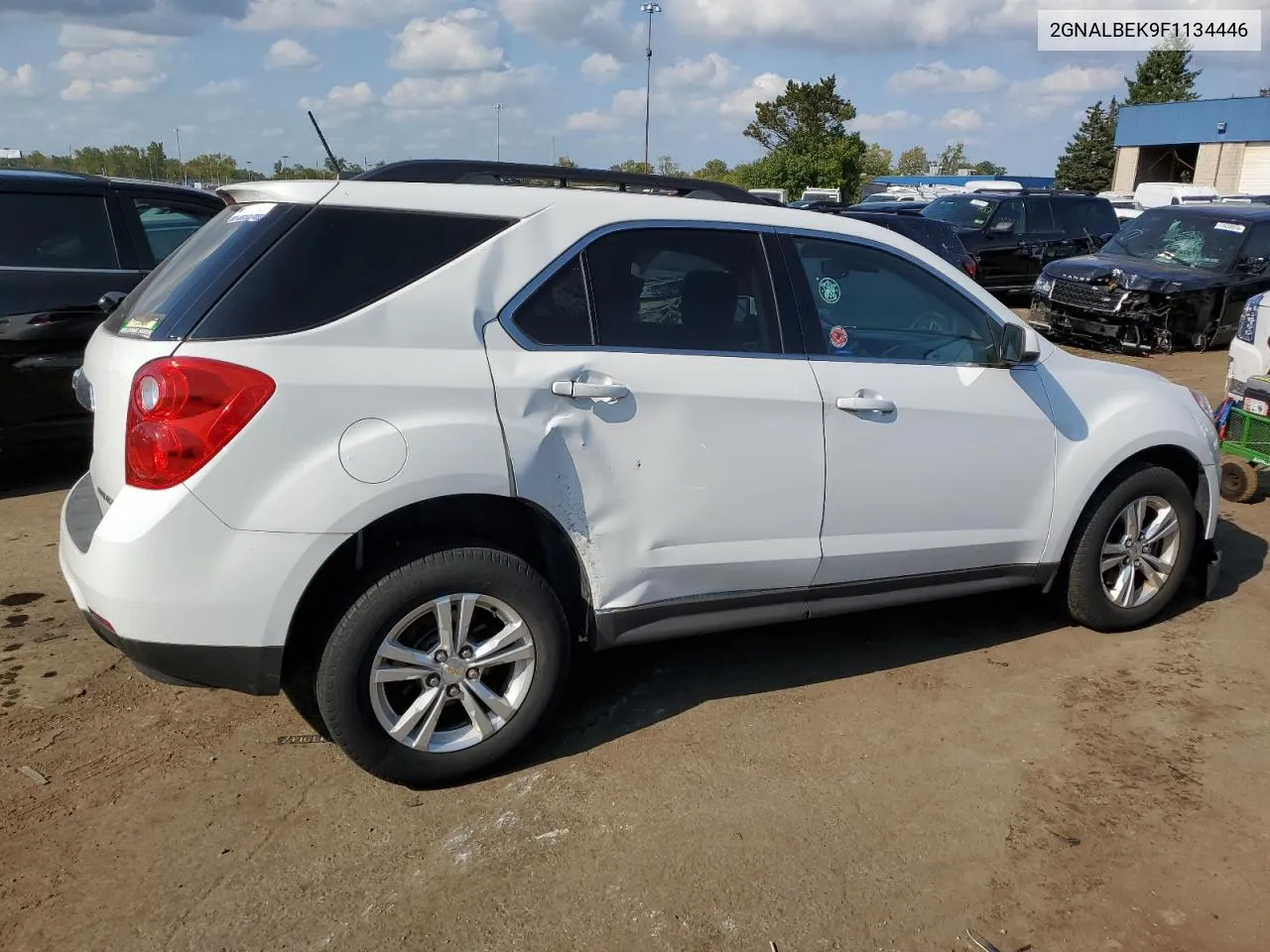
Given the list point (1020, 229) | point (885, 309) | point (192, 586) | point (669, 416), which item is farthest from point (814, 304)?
point (1020, 229)

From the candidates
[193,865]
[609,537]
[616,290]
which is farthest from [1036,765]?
[193,865]

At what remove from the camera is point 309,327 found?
290 cm

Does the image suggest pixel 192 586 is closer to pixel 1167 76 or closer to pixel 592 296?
Answer: pixel 592 296

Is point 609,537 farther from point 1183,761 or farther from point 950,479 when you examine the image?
point 1183,761

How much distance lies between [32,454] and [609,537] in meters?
4.35

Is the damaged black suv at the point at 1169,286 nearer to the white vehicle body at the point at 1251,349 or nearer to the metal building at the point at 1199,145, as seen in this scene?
the white vehicle body at the point at 1251,349

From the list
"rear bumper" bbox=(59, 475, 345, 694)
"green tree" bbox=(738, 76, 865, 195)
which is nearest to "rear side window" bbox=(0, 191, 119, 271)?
"rear bumper" bbox=(59, 475, 345, 694)

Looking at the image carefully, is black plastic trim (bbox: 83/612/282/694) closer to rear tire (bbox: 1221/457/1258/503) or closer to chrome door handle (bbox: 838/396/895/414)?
chrome door handle (bbox: 838/396/895/414)

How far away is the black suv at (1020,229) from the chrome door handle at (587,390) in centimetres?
1365

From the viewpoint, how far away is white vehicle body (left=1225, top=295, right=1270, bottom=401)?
6.29 meters

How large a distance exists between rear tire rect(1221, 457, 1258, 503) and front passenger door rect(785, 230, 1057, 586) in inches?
122

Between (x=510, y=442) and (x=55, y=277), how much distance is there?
4.16 metres

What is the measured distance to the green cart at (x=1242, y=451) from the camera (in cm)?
608

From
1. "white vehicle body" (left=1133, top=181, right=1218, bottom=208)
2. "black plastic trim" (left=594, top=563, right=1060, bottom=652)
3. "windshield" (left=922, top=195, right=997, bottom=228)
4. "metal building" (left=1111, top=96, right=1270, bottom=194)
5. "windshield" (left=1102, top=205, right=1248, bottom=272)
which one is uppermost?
"metal building" (left=1111, top=96, right=1270, bottom=194)
